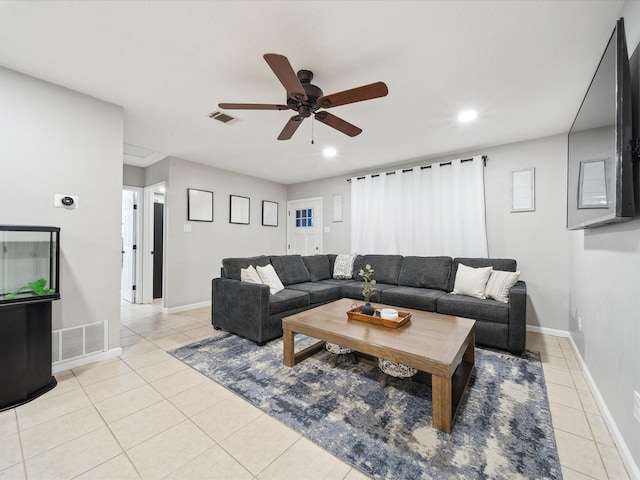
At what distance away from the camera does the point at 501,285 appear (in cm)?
300

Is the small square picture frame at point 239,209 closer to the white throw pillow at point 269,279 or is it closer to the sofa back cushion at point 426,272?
the white throw pillow at point 269,279

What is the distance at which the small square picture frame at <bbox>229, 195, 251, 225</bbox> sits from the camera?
16.6 feet

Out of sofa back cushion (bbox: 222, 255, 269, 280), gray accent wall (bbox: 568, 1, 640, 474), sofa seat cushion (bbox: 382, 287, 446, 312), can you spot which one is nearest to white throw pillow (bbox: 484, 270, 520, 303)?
sofa seat cushion (bbox: 382, 287, 446, 312)

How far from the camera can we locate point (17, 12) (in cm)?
160

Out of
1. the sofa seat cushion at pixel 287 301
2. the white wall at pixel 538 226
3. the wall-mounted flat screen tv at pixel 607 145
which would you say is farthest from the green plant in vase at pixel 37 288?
the white wall at pixel 538 226

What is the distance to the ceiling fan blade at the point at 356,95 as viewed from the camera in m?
1.72

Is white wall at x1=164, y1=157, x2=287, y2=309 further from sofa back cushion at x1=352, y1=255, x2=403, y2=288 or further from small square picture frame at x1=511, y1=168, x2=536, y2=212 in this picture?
small square picture frame at x1=511, y1=168, x2=536, y2=212

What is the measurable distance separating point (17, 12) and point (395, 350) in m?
3.08

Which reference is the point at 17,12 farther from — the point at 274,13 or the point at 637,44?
the point at 637,44

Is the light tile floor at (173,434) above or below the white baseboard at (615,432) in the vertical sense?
below

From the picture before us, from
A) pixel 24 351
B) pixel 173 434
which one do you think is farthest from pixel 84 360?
pixel 173 434

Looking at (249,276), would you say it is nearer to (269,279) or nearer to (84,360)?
(269,279)

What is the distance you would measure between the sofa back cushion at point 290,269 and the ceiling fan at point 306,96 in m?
2.13

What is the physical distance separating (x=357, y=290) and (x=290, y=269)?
3.47ft
